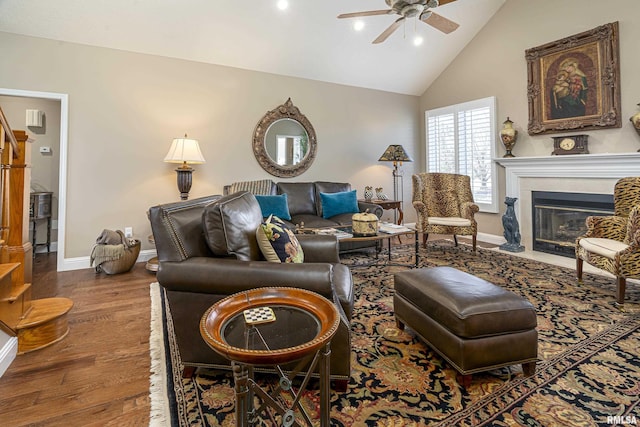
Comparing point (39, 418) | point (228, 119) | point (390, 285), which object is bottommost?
point (39, 418)

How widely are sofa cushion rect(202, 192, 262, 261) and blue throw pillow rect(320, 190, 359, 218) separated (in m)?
2.64

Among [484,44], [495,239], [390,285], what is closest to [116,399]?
[390,285]

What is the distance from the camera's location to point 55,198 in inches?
189

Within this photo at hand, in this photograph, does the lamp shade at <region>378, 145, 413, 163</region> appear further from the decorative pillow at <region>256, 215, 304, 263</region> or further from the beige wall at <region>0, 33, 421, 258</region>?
the decorative pillow at <region>256, 215, 304, 263</region>

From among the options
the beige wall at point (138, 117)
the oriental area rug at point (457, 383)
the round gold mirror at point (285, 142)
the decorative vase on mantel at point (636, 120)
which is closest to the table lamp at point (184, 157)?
the beige wall at point (138, 117)

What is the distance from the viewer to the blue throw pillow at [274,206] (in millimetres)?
4047

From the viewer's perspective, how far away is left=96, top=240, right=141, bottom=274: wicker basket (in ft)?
11.4

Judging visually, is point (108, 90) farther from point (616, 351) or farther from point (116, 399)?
point (616, 351)

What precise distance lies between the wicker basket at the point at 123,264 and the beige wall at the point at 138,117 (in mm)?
540

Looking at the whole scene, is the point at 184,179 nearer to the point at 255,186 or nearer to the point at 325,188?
the point at 255,186

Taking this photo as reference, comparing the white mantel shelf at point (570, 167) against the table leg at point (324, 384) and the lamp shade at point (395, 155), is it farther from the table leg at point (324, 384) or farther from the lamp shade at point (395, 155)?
the table leg at point (324, 384)

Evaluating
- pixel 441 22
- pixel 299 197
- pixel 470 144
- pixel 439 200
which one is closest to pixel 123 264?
pixel 299 197

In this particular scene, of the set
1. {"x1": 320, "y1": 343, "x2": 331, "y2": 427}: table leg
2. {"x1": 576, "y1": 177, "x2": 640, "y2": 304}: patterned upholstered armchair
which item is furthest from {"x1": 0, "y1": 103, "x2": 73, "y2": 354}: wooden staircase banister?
{"x1": 576, "y1": 177, "x2": 640, "y2": 304}: patterned upholstered armchair

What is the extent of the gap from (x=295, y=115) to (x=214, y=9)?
1.76 metres
